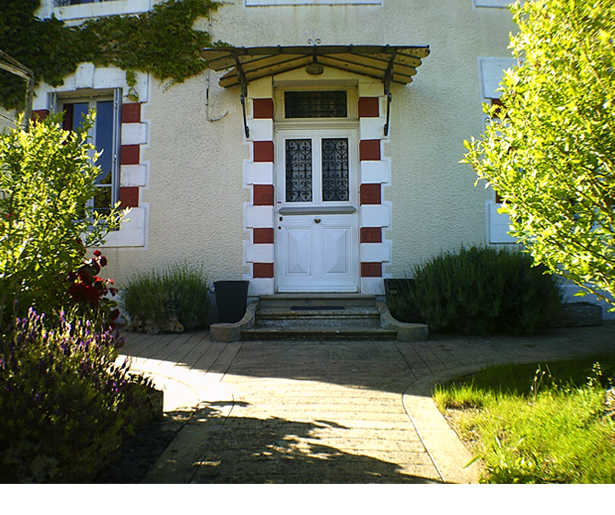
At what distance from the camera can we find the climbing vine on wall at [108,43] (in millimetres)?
6105

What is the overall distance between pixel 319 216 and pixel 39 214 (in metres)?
4.04

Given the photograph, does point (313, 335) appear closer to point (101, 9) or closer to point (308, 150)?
point (308, 150)

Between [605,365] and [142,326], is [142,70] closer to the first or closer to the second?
[142,326]

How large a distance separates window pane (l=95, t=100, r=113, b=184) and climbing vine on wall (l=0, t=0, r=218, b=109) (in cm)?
61

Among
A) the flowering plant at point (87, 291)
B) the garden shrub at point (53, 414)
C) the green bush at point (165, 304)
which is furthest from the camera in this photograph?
the green bush at point (165, 304)

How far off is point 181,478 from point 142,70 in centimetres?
589

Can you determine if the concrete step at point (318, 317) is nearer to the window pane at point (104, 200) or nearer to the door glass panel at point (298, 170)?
the door glass panel at point (298, 170)

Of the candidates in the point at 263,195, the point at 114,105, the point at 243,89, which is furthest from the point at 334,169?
the point at 114,105

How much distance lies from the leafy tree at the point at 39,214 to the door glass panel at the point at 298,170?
367 cm

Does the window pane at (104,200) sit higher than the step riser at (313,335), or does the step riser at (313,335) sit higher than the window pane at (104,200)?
the window pane at (104,200)

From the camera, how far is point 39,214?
2457 mm

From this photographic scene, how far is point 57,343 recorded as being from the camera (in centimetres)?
213

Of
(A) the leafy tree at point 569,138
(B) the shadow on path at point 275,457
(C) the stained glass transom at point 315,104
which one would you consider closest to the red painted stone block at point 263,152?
(C) the stained glass transom at point 315,104

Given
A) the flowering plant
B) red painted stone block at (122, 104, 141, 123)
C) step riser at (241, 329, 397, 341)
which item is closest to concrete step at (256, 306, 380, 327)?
step riser at (241, 329, 397, 341)
